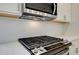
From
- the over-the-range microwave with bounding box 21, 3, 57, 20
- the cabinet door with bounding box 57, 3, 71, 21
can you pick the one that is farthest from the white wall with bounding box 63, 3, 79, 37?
the over-the-range microwave with bounding box 21, 3, 57, 20

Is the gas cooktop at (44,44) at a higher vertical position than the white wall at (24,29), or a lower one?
lower

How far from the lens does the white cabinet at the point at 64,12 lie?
0.86 metres

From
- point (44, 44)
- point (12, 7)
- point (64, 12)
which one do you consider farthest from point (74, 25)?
point (12, 7)

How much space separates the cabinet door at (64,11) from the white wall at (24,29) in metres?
0.07

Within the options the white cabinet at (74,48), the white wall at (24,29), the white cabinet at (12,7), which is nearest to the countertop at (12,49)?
the white wall at (24,29)

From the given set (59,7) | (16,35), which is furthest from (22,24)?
(59,7)

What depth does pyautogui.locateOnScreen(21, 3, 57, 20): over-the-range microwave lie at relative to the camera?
80 centimetres

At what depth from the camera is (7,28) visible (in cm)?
80

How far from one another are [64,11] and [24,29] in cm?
36

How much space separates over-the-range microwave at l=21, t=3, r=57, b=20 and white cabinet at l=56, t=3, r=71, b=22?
0.11 feet

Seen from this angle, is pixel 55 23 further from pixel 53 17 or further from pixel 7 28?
pixel 7 28

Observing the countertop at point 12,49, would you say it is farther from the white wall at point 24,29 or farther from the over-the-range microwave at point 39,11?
the over-the-range microwave at point 39,11

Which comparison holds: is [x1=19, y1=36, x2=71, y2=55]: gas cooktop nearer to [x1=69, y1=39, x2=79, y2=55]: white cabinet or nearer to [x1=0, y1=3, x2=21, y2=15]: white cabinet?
[x1=69, y1=39, x2=79, y2=55]: white cabinet

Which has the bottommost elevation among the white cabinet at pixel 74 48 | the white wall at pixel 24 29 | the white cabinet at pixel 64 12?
the white cabinet at pixel 74 48
